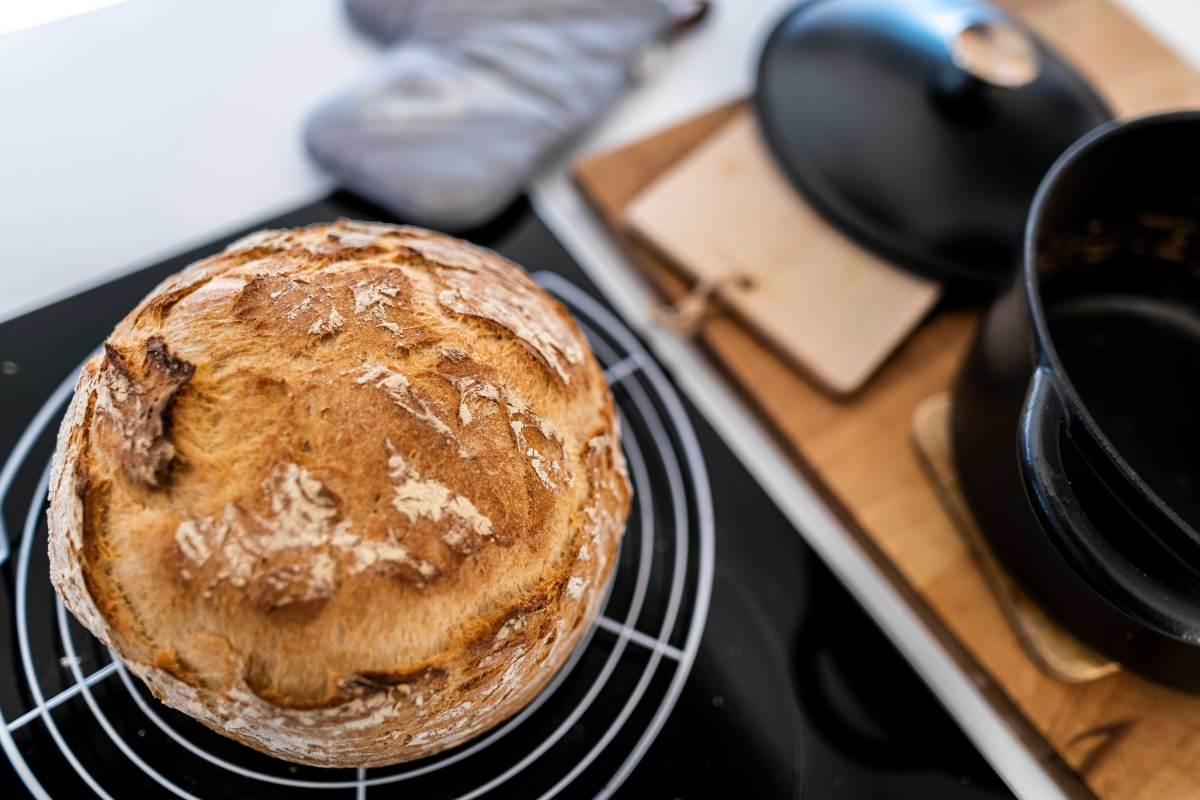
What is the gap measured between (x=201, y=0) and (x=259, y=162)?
28cm

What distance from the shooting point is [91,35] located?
3.67 feet

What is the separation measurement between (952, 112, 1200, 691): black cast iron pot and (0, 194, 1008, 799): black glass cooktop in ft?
0.64

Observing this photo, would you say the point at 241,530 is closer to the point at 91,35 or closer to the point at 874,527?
the point at 874,527

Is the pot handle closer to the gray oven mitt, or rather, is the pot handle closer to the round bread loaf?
the round bread loaf

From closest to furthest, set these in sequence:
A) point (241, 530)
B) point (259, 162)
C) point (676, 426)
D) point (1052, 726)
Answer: point (241, 530) → point (1052, 726) → point (676, 426) → point (259, 162)

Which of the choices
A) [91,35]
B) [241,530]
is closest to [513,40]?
[91,35]

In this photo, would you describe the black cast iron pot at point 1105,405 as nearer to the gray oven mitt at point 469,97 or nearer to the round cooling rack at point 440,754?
the round cooling rack at point 440,754

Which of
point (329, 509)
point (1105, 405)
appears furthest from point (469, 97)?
point (1105, 405)

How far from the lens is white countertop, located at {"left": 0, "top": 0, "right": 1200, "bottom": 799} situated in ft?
3.14

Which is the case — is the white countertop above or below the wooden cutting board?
above

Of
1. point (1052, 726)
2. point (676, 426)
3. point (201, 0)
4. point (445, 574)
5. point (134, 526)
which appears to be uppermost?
point (201, 0)

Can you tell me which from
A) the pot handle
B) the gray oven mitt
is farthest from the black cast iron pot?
the gray oven mitt

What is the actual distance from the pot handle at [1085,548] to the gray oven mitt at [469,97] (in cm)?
67

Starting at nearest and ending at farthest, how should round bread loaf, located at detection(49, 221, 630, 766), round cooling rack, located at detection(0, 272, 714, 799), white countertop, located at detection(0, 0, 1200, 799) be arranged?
round bread loaf, located at detection(49, 221, 630, 766) < round cooling rack, located at detection(0, 272, 714, 799) < white countertop, located at detection(0, 0, 1200, 799)
